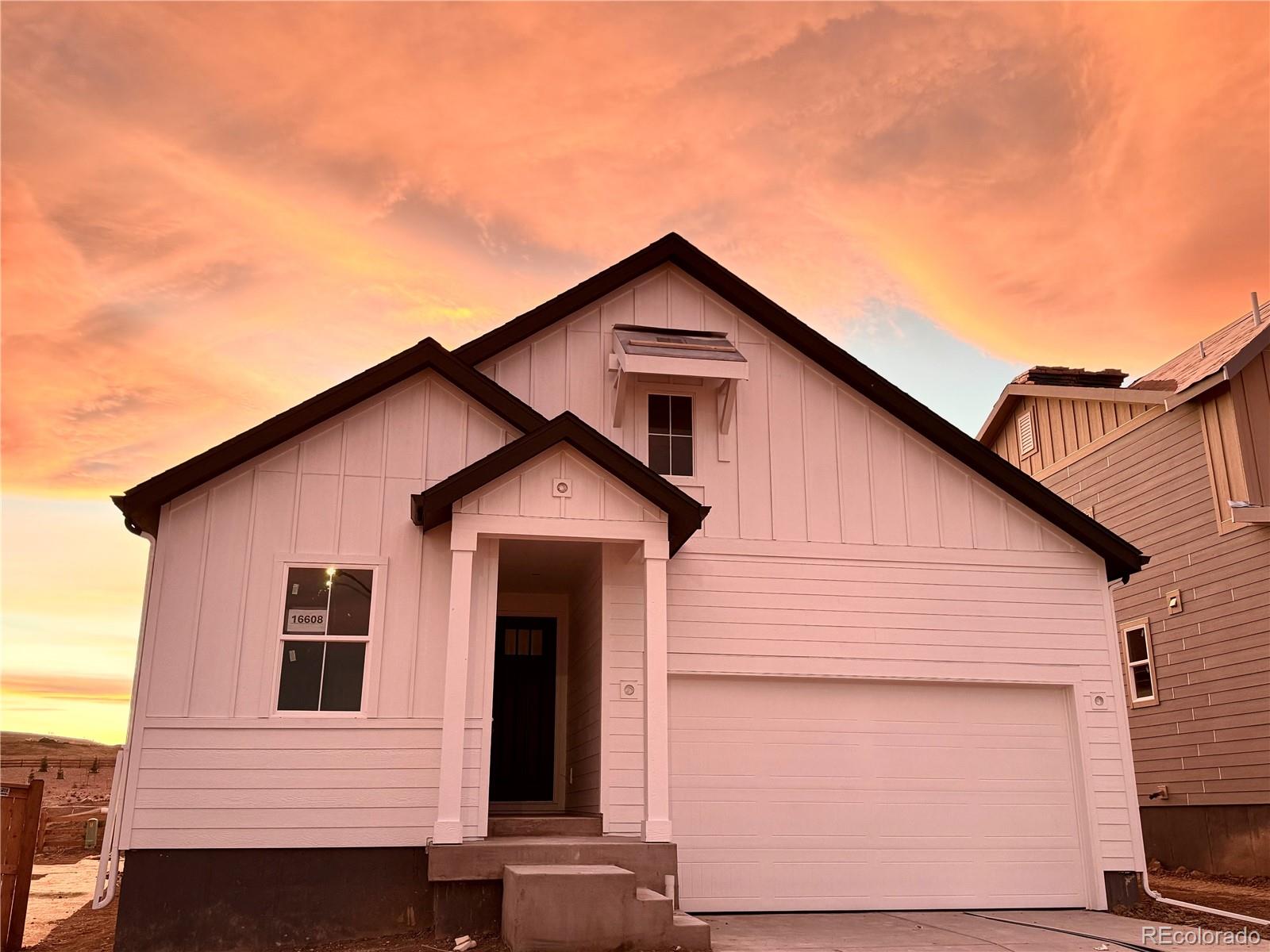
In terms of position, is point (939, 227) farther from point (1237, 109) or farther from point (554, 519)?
point (554, 519)

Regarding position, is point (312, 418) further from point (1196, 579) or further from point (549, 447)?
point (1196, 579)

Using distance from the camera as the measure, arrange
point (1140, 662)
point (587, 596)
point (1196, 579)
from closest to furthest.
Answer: point (587, 596)
point (1196, 579)
point (1140, 662)

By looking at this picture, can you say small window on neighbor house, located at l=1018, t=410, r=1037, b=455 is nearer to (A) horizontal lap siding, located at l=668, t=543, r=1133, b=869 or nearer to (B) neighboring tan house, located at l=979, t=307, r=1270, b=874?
(B) neighboring tan house, located at l=979, t=307, r=1270, b=874

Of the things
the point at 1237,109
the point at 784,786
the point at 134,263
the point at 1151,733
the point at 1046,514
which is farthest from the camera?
the point at 1151,733

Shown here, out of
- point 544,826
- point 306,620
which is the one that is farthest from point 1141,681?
point 306,620

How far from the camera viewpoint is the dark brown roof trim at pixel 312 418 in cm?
860

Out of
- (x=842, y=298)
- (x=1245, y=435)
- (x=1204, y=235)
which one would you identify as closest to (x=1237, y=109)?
(x=1204, y=235)

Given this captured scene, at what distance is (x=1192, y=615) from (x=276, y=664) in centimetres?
1261

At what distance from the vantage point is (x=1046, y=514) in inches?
427

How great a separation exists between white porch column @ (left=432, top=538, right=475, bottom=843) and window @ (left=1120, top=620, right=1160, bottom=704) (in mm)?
11555

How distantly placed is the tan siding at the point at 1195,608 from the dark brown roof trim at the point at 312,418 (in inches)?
398

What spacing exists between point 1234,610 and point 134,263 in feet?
48.9

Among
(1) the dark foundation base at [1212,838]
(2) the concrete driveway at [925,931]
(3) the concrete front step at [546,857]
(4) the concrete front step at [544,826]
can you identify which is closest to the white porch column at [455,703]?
(3) the concrete front step at [546,857]

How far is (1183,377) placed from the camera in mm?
15023
